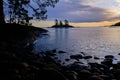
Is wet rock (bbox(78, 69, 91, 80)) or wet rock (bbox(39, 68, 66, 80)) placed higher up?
wet rock (bbox(39, 68, 66, 80))

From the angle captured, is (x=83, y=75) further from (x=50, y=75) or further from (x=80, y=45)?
(x=80, y=45)

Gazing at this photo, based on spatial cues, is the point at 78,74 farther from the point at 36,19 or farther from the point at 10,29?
the point at 36,19

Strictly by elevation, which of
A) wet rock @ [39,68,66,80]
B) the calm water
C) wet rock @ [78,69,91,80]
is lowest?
the calm water

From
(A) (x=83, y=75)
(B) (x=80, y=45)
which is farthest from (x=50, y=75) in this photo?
(B) (x=80, y=45)

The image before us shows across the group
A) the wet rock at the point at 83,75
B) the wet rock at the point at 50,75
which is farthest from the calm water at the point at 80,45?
the wet rock at the point at 50,75

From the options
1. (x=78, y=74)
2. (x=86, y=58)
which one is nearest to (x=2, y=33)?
(x=86, y=58)

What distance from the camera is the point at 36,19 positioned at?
28.5m

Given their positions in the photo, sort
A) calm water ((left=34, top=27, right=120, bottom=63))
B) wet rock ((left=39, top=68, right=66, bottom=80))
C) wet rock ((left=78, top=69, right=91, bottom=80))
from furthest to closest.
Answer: calm water ((left=34, top=27, right=120, bottom=63)), wet rock ((left=78, top=69, right=91, bottom=80)), wet rock ((left=39, top=68, right=66, bottom=80))

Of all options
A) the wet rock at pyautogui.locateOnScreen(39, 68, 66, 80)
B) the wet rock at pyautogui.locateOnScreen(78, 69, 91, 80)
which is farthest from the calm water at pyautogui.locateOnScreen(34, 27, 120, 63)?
the wet rock at pyautogui.locateOnScreen(39, 68, 66, 80)

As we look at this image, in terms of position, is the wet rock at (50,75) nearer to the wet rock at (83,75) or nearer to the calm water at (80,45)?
the wet rock at (83,75)

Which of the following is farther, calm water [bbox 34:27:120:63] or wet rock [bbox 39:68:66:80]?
calm water [bbox 34:27:120:63]

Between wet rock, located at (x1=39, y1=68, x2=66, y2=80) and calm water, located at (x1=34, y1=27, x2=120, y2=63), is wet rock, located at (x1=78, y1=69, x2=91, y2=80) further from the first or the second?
calm water, located at (x1=34, y1=27, x2=120, y2=63)

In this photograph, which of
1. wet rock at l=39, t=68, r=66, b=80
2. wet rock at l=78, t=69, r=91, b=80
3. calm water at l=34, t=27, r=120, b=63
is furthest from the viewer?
calm water at l=34, t=27, r=120, b=63

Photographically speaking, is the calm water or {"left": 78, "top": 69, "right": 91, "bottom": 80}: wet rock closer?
{"left": 78, "top": 69, "right": 91, "bottom": 80}: wet rock
